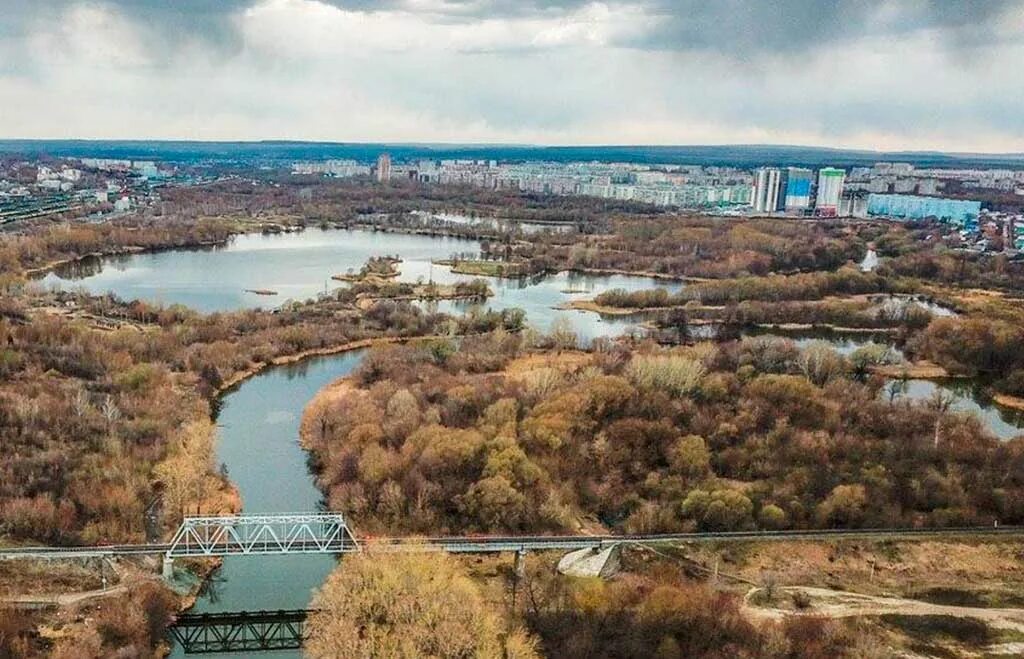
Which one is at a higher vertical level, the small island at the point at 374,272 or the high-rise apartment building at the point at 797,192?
the high-rise apartment building at the point at 797,192

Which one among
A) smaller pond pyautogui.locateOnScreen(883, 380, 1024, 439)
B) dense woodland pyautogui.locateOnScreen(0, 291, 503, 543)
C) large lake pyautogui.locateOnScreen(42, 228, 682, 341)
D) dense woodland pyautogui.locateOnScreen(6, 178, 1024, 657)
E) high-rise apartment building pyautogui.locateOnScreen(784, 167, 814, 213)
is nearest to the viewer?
dense woodland pyautogui.locateOnScreen(6, 178, 1024, 657)

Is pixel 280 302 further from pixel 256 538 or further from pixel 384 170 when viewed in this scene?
pixel 384 170

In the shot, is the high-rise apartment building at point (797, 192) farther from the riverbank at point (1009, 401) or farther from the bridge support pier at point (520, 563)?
the bridge support pier at point (520, 563)

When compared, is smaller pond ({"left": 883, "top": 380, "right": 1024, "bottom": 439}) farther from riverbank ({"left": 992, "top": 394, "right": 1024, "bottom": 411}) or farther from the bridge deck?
the bridge deck

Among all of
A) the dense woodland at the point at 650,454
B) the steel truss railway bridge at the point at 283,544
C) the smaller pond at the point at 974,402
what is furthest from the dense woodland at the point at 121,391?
the smaller pond at the point at 974,402

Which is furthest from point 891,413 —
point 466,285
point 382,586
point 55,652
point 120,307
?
point 120,307

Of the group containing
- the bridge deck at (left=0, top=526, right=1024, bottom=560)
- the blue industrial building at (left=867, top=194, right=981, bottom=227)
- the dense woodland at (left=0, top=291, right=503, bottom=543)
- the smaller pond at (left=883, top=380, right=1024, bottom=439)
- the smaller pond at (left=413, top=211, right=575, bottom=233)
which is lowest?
the smaller pond at (left=883, top=380, right=1024, bottom=439)

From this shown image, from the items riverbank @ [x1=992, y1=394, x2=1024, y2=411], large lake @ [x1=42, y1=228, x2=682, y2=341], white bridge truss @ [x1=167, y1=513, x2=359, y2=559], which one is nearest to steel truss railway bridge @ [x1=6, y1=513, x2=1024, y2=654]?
white bridge truss @ [x1=167, y1=513, x2=359, y2=559]
